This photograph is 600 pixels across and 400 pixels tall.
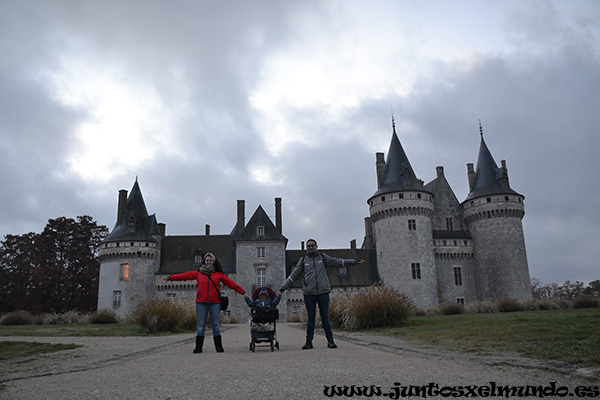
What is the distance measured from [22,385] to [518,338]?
6.89 m

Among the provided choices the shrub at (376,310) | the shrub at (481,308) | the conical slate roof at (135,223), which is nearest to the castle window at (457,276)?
the shrub at (481,308)

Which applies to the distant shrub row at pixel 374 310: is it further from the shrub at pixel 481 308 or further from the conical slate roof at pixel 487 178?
the conical slate roof at pixel 487 178

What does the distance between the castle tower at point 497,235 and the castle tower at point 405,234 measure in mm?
5017

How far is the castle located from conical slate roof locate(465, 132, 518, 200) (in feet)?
0.30

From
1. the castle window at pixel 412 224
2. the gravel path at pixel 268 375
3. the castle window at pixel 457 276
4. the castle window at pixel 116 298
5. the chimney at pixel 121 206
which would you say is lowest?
the gravel path at pixel 268 375

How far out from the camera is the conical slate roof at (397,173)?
131ft

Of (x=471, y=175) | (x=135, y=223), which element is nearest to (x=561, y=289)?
(x=471, y=175)

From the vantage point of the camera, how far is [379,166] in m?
43.4

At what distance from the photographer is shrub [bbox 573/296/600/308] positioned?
20734 millimetres

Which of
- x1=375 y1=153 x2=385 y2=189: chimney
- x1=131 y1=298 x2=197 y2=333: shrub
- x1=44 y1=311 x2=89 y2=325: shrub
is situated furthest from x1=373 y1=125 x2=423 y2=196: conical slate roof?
x1=131 y1=298 x2=197 y2=333: shrub

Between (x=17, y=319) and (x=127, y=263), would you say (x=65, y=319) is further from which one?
(x=127, y=263)

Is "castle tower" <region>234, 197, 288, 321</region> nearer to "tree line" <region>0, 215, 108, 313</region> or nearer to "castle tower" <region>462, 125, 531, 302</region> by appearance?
"tree line" <region>0, 215, 108, 313</region>

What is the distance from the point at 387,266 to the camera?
127ft

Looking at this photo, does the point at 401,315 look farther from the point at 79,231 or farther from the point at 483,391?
the point at 79,231
